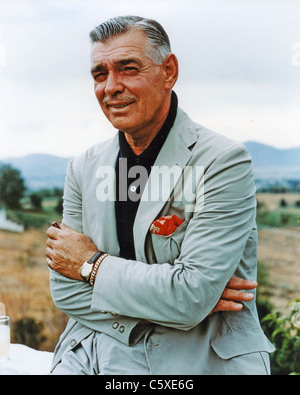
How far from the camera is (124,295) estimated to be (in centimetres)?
165

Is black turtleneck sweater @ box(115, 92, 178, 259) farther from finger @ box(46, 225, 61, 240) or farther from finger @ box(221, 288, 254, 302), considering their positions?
finger @ box(221, 288, 254, 302)

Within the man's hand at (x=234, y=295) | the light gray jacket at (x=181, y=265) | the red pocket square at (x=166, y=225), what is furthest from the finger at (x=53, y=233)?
the man's hand at (x=234, y=295)

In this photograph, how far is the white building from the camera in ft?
12.1

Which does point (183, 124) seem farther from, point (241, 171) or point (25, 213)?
point (25, 213)

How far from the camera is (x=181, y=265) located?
1.62 meters

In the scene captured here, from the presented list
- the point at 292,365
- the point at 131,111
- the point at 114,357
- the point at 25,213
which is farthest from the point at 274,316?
the point at 25,213

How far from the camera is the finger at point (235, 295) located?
1.71 m

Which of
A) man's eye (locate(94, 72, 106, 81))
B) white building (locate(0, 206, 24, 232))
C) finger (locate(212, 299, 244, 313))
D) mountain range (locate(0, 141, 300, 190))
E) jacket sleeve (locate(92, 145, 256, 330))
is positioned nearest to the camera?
jacket sleeve (locate(92, 145, 256, 330))

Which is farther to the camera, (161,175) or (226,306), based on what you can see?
(161,175)

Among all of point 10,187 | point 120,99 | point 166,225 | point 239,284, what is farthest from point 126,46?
point 10,187

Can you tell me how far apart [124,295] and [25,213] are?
2.11 meters
